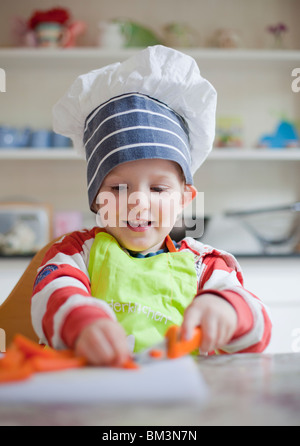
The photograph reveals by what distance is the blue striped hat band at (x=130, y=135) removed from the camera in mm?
760

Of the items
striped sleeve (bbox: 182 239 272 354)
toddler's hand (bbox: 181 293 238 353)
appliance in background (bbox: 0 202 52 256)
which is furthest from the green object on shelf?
toddler's hand (bbox: 181 293 238 353)

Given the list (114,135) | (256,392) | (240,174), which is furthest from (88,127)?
(240,174)

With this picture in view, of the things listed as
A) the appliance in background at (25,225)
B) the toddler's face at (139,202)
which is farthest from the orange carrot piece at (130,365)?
the appliance in background at (25,225)

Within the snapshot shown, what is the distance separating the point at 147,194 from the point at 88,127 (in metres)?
0.18

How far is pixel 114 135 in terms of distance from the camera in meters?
0.76

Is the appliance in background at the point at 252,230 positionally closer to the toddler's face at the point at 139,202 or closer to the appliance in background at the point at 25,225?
the appliance in background at the point at 25,225

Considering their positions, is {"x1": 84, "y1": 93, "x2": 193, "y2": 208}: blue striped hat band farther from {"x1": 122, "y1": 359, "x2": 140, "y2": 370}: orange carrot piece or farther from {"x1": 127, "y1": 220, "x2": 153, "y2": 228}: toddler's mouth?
{"x1": 122, "y1": 359, "x2": 140, "y2": 370}: orange carrot piece

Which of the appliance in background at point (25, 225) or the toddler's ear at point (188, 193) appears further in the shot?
the appliance in background at point (25, 225)

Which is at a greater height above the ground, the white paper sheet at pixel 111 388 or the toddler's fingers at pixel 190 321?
the toddler's fingers at pixel 190 321

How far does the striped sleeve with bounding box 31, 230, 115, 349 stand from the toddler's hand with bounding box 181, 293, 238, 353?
9 cm

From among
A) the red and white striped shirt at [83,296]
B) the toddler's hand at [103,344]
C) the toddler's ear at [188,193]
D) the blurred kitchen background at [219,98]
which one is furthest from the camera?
the blurred kitchen background at [219,98]

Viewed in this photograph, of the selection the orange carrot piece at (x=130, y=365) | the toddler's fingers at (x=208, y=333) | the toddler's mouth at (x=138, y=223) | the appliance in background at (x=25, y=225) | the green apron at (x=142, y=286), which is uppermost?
the appliance in background at (x=25, y=225)

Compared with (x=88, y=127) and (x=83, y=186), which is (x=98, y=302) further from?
(x=83, y=186)

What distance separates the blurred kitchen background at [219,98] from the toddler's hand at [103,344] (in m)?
1.95
